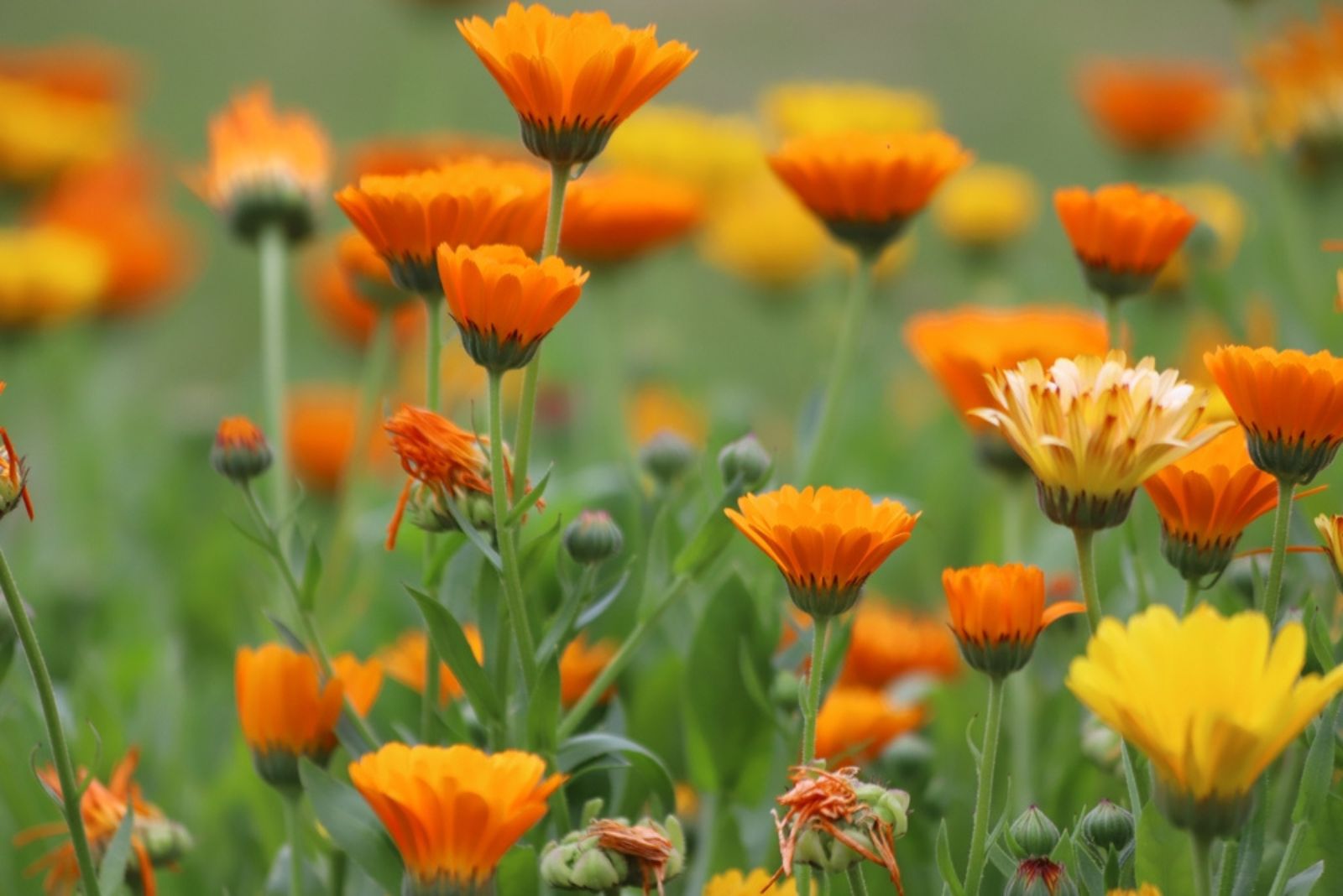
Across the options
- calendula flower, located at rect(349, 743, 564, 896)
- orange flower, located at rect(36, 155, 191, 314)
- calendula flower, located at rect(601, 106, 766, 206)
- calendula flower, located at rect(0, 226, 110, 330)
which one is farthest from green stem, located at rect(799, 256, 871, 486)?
orange flower, located at rect(36, 155, 191, 314)

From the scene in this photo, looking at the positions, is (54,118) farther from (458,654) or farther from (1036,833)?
(1036,833)

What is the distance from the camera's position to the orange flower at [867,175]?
75 centimetres

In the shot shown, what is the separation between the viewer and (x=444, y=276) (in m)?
0.53

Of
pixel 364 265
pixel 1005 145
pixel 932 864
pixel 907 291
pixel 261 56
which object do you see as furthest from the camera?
pixel 261 56

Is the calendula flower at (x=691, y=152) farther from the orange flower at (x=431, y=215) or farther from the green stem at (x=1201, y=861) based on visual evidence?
the green stem at (x=1201, y=861)

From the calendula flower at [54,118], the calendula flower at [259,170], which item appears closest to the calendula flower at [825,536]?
the calendula flower at [259,170]

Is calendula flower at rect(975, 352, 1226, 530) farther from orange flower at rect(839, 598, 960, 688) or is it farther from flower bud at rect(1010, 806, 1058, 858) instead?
orange flower at rect(839, 598, 960, 688)

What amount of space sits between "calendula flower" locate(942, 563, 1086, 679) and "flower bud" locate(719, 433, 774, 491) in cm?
15

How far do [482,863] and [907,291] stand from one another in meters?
1.69

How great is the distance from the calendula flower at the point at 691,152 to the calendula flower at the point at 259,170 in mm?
724

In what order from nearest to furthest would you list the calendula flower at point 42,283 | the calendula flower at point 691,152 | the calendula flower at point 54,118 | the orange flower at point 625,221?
the orange flower at point 625,221
the calendula flower at point 42,283
the calendula flower at point 54,118
the calendula flower at point 691,152

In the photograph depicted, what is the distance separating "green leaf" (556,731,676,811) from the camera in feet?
2.01

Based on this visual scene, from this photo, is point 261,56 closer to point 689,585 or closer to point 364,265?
point 364,265

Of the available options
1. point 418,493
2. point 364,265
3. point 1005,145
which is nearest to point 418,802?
point 418,493
